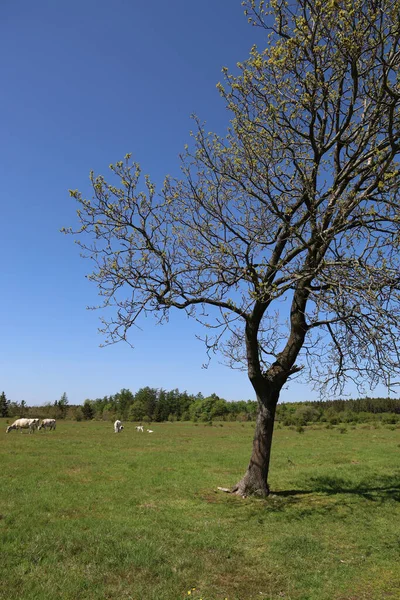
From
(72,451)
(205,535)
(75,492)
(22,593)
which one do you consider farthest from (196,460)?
(22,593)

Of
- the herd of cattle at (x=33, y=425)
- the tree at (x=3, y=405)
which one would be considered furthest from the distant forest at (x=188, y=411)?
the herd of cattle at (x=33, y=425)

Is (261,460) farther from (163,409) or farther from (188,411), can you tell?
(188,411)

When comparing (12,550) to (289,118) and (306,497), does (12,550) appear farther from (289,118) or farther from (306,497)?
(289,118)

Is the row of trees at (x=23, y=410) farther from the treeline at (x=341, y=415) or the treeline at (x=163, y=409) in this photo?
the treeline at (x=341, y=415)

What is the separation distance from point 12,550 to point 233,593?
459cm

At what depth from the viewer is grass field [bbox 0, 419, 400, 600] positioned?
662 cm

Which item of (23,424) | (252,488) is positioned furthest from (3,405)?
(252,488)

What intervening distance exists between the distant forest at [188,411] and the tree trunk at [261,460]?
53.5 meters

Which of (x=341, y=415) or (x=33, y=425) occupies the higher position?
(x=341, y=415)

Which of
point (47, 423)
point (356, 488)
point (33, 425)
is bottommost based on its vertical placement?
point (356, 488)

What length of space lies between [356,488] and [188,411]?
116 metres

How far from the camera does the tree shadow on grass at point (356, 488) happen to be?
13.6m

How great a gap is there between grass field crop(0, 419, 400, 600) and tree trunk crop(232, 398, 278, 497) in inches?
19.7

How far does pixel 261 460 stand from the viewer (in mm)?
13273
